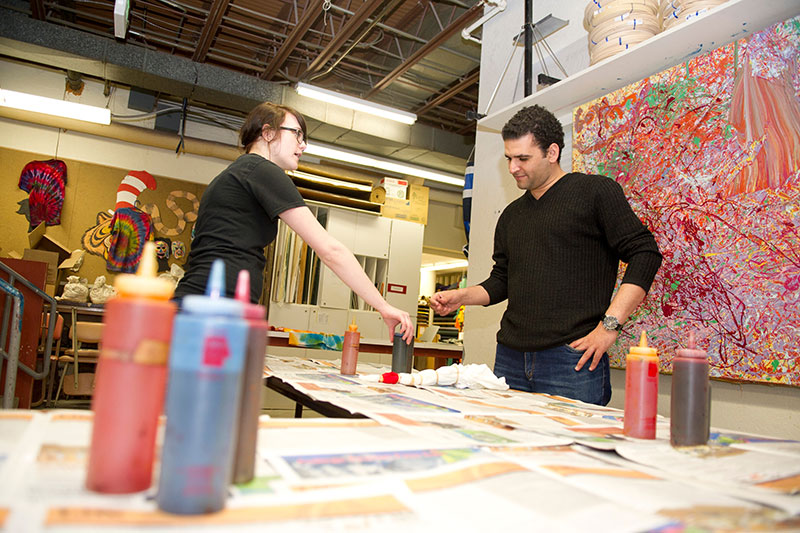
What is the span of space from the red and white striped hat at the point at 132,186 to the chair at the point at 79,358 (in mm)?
1867

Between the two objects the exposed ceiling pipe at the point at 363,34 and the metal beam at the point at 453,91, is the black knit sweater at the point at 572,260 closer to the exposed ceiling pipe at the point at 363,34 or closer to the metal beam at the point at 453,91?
the exposed ceiling pipe at the point at 363,34

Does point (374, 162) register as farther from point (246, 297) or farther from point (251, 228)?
point (246, 297)

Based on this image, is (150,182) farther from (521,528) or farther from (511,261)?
(521,528)

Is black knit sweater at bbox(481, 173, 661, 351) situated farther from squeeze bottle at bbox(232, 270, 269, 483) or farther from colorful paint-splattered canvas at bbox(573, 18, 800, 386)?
squeeze bottle at bbox(232, 270, 269, 483)

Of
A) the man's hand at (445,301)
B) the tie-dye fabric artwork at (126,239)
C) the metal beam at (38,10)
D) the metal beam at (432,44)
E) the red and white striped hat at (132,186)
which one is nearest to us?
the man's hand at (445,301)

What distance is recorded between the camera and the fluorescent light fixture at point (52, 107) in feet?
17.4

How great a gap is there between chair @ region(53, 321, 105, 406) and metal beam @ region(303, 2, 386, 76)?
3.31 metres

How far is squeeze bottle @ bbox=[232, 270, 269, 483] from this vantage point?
55 centimetres

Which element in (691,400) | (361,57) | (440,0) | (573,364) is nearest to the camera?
(691,400)

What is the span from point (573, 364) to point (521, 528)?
4.44 ft

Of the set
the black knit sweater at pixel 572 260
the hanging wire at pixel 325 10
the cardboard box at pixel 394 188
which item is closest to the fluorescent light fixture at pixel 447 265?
the cardboard box at pixel 394 188

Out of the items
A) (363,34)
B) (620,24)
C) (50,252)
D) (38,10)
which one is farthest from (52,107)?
(620,24)

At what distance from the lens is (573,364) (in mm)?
1782

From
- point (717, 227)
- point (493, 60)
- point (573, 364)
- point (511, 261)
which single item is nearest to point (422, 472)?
point (573, 364)
